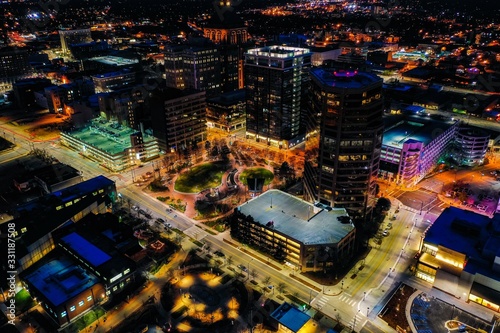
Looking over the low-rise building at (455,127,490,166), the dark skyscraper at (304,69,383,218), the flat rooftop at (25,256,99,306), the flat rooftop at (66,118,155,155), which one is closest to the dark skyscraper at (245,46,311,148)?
the dark skyscraper at (304,69,383,218)

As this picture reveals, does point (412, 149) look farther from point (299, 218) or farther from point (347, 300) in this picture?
point (347, 300)

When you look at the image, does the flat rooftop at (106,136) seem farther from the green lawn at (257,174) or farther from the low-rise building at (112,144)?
the green lawn at (257,174)

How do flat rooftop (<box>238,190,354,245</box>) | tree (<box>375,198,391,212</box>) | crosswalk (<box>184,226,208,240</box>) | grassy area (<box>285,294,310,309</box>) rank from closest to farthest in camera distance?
grassy area (<box>285,294,310,309</box>), flat rooftop (<box>238,190,354,245</box>), crosswalk (<box>184,226,208,240</box>), tree (<box>375,198,391,212</box>)

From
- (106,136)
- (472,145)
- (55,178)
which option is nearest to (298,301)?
(55,178)

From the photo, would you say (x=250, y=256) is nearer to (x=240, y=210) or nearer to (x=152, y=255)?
(x=240, y=210)

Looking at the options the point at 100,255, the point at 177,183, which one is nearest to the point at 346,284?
the point at 100,255

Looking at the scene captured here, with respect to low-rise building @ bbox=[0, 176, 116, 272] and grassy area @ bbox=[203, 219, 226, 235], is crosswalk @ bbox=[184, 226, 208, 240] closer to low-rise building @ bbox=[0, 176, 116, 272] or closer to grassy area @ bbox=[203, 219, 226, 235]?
grassy area @ bbox=[203, 219, 226, 235]

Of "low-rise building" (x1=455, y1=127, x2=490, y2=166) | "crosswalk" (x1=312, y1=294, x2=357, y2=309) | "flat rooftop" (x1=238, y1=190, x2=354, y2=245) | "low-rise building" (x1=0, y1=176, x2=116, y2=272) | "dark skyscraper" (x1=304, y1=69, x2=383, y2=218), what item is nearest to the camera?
"crosswalk" (x1=312, y1=294, x2=357, y2=309)
